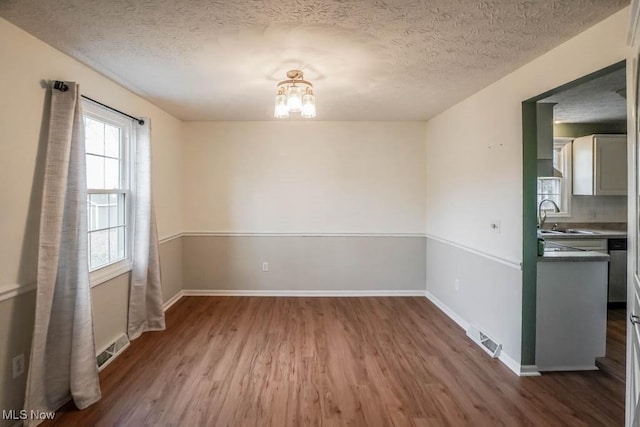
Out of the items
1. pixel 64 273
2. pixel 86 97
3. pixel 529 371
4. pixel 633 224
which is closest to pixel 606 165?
pixel 529 371

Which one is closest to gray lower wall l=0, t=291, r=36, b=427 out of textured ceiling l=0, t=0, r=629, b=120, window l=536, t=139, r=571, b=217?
textured ceiling l=0, t=0, r=629, b=120

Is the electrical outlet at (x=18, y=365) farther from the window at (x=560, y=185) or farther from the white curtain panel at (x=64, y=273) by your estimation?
the window at (x=560, y=185)

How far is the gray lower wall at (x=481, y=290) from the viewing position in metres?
2.54

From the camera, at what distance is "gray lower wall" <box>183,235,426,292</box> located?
14.2ft

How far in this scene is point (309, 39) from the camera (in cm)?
199

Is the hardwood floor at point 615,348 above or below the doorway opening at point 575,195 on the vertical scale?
below

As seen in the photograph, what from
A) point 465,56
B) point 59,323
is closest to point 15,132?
point 59,323

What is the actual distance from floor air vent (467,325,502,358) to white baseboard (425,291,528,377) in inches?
1.9

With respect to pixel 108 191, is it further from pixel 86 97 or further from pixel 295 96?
pixel 295 96

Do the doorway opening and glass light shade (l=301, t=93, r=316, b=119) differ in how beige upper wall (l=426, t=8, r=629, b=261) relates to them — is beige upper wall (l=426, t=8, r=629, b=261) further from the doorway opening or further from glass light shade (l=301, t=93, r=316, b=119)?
glass light shade (l=301, t=93, r=316, b=119)

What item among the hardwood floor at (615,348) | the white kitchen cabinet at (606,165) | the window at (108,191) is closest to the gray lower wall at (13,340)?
the window at (108,191)

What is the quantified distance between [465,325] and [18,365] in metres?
3.58

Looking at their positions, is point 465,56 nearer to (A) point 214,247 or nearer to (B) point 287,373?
(B) point 287,373

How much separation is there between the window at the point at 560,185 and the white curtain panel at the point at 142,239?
490 centimetres
